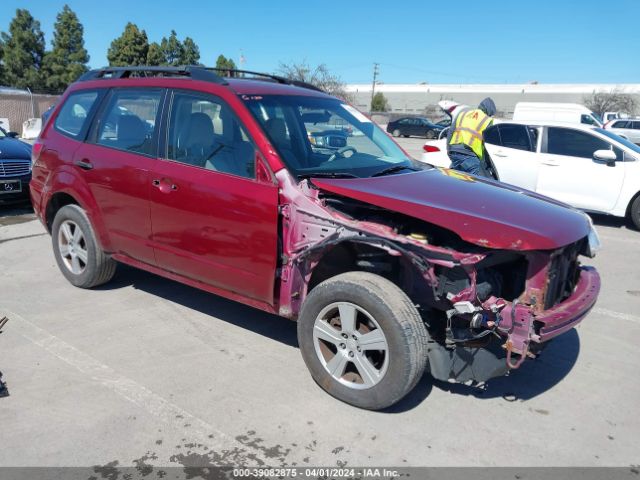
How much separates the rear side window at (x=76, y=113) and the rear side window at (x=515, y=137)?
6691 mm

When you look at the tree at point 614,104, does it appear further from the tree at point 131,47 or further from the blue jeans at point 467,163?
the blue jeans at point 467,163

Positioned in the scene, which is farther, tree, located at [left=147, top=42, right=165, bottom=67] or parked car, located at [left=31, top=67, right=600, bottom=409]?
tree, located at [left=147, top=42, right=165, bottom=67]

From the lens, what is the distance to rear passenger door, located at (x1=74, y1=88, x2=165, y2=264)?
417cm

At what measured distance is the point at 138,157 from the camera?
4.20m

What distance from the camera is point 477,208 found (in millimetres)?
3180

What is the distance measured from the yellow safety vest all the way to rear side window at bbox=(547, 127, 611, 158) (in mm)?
2240

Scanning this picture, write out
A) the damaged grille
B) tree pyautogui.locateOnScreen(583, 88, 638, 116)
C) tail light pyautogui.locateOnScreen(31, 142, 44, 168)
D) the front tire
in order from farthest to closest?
1. tree pyautogui.locateOnScreen(583, 88, 638, 116)
2. tail light pyautogui.locateOnScreen(31, 142, 44, 168)
3. the damaged grille
4. the front tire

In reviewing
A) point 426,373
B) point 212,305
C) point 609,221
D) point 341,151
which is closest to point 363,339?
point 426,373

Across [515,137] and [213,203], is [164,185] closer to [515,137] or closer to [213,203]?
[213,203]

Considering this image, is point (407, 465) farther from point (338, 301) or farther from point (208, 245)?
point (208, 245)

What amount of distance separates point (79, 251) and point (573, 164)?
23.9ft

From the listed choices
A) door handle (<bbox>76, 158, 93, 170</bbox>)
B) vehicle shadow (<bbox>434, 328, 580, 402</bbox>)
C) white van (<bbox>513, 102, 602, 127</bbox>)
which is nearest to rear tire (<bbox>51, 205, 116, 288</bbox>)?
door handle (<bbox>76, 158, 93, 170</bbox>)

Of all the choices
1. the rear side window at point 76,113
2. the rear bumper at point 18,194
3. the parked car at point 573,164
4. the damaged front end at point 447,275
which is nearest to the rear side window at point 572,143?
the parked car at point 573,164

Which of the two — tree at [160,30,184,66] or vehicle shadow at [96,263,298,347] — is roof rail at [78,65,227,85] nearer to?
vehicle shadow at [96,263,298,347]
